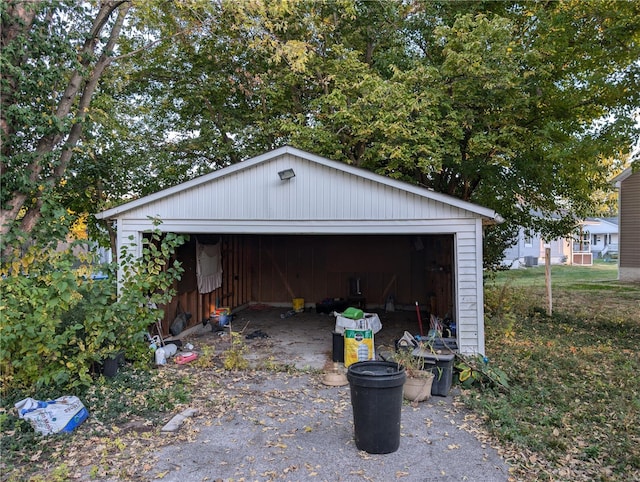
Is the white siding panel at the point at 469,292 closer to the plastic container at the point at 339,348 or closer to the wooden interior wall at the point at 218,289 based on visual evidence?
the plastic container at the point at 339,348

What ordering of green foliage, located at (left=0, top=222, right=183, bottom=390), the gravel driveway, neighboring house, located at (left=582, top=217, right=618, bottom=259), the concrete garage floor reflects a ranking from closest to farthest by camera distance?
the gravel driveway < green foliage, located at (left=0, top=222, right=183, bottom=390) < the concrete garage floor < neighboring house, located at (left=582, top=217, right=618, bottom=259)

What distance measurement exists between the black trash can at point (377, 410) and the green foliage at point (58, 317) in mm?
3025

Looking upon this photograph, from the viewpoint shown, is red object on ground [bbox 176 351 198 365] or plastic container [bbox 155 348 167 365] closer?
plastic container [bbox 155 348 167 365]

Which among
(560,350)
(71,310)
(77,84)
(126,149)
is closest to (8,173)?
(77,84)

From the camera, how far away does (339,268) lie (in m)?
12.5

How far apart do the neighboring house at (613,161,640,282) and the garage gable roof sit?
12.9 meters

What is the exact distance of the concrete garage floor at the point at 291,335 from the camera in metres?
7.24

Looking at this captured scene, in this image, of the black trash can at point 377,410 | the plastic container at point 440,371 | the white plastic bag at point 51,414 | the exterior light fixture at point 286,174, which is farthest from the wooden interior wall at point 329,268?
the black trash can at point 377,410

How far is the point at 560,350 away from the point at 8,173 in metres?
9.13

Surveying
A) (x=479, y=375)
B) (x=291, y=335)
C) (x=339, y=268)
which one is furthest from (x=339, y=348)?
(x=339, y=268)

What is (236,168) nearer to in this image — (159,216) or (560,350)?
(159,216)

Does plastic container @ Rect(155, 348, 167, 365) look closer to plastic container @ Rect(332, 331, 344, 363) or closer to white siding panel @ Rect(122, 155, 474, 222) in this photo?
white siding panel @ Rect(122, 155, 474, 222)

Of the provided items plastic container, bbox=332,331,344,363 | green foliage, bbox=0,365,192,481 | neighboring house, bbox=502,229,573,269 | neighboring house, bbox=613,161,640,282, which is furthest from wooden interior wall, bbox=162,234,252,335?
neighboring house, bbox=502,229,573,269

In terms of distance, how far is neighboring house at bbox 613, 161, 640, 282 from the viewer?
16.0 m
